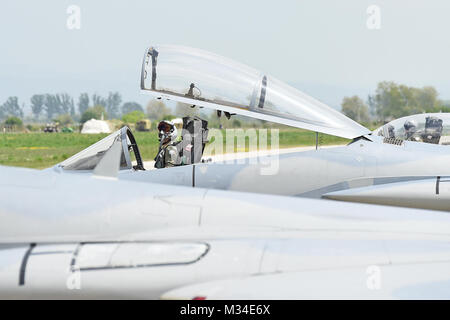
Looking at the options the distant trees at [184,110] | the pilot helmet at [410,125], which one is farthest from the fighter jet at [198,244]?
Result: the pilot helmet at [410,125]

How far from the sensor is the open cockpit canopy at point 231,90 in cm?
433

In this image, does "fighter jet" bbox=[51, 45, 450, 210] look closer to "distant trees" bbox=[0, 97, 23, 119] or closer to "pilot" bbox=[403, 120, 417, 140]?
"pilot" bbox=[403, 120, 417, 140]

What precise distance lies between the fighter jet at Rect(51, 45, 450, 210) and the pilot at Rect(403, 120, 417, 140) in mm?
7451

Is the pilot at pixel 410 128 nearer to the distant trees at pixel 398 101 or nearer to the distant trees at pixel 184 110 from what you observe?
the distant trees at pixel 184 110

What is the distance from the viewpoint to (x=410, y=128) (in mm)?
11805

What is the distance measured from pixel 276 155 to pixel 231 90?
72cm

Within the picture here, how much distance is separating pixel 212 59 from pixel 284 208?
1790 mm

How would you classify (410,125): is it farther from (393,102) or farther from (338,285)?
(393,102)

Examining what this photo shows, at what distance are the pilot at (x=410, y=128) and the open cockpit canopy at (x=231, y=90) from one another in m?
7.86

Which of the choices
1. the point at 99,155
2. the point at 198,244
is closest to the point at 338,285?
the point at 198,244

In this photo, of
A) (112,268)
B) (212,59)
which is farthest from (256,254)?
(212,59)

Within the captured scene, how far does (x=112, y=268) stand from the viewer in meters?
3.24

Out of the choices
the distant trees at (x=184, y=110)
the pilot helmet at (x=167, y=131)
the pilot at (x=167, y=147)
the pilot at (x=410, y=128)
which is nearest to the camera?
the distant trees at (x=184, y=110)

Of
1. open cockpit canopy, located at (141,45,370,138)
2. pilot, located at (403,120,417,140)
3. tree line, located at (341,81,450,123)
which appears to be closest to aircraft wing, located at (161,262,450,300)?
open cockpit canopy, located at (141,45,370,138)
